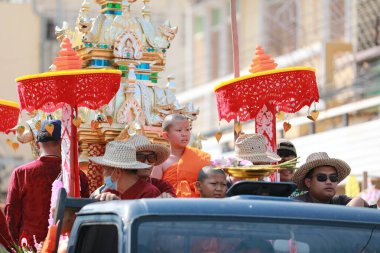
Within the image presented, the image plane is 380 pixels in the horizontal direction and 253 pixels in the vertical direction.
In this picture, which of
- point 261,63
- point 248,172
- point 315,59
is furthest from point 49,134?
point 315,59

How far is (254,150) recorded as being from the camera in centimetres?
934

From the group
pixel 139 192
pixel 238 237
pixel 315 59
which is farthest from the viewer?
pixel 315 59

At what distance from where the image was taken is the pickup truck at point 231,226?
6352 mm

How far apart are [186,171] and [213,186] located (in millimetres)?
1279

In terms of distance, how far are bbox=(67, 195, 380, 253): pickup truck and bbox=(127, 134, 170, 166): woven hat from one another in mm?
2933

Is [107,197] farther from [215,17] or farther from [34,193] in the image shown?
[215,17]

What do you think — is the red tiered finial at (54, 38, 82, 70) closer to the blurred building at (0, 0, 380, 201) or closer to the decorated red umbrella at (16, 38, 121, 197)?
the decorated red umbrella at (16, 38, 121, 197)

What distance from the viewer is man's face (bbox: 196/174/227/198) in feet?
29.1

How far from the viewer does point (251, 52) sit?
1062 inches

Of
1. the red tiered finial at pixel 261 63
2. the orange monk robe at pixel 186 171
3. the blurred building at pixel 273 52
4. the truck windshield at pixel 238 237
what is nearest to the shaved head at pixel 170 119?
the orange monk robe at pixel 186 171

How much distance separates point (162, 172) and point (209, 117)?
16.8 m

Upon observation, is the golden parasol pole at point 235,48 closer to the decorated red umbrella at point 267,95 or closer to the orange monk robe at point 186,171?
the decorated red umbrella at point 267,95

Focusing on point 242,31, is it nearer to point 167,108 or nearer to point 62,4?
point 62,4

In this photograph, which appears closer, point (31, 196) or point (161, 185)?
point (161, 185)
